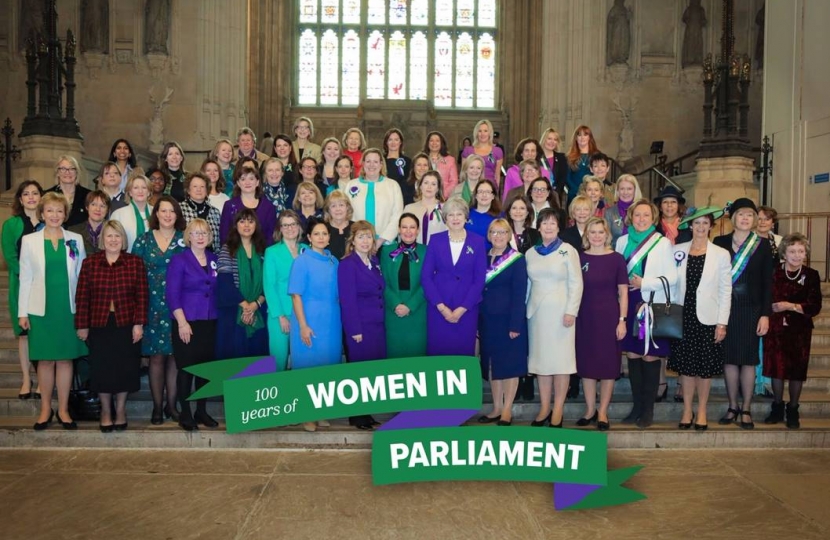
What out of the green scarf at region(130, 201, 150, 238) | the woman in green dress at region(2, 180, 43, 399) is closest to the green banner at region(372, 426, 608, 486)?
the green scarf at region(130, 201, 150, 238)

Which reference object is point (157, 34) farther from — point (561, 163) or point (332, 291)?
point (332, 291)

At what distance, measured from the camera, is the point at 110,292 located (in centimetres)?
574

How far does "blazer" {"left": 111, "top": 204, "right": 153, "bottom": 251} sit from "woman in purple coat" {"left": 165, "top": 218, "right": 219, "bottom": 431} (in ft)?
2.32

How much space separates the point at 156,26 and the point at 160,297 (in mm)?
14701

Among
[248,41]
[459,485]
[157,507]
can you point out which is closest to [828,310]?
[459,485]

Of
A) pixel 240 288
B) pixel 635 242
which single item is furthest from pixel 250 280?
pixel 635 242

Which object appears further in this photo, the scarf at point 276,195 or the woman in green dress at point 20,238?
the scarf at point 276,195

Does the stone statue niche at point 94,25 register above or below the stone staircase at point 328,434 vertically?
above

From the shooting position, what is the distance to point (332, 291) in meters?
6.03

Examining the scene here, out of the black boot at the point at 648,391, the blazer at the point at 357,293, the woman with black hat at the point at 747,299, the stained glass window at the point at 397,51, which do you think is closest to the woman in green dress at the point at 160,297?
the blazer at the point at 357,293

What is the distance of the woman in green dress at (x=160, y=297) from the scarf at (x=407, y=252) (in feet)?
5.33

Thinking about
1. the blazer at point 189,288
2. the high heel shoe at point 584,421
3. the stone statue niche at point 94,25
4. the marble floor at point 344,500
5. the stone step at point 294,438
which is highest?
the stone statue niche at point 94,25

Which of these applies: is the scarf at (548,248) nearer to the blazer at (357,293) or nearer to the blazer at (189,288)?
the blazer at (357,293)

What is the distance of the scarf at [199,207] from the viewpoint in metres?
6.61
